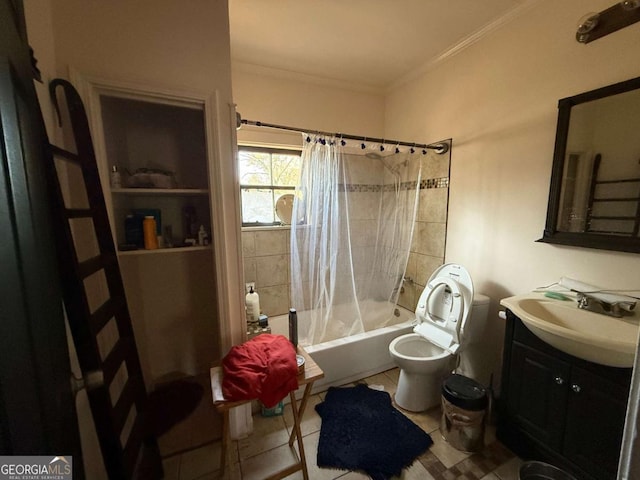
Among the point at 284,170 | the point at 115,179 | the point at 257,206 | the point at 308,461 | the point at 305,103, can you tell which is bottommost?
the point at 308,461

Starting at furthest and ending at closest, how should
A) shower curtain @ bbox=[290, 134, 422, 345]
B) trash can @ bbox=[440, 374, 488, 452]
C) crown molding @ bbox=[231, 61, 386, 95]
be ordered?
1. crown molding @ bbox=[231, 61, 386, 95]
2. shower curtain @ bbox=[290, 134, 422, 345]
3. trash can @ bbox=[440, 374, 488, 452]

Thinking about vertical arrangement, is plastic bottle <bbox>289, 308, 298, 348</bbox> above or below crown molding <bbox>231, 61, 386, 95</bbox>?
below

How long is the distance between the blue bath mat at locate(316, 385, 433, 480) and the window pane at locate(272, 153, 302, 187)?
6.33 feet

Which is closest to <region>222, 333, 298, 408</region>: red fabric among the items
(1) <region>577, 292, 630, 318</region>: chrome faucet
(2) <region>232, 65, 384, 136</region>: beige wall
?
(1) <region>577, 292, 630, 318</region>: chrome faucet

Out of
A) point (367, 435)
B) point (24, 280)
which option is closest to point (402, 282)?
point (367, 435)

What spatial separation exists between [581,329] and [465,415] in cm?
76

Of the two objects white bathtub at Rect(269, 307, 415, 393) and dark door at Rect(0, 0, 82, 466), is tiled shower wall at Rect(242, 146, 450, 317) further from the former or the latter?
dark door at Rect(0, 0, 82, 466)

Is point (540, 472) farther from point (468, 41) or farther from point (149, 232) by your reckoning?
point (468, 41)

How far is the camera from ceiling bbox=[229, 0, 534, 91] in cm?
162

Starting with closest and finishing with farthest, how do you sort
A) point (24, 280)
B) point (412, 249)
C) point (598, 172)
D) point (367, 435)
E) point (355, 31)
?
1. point (24, 280)
2. point (598, 172)
3. point (367, 435)
4. point (355, 31)
5. point (412, 249)

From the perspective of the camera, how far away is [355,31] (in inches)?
72.6

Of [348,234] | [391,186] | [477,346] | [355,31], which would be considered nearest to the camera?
[355,31]

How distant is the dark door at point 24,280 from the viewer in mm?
495

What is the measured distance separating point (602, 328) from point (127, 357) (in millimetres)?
2270
